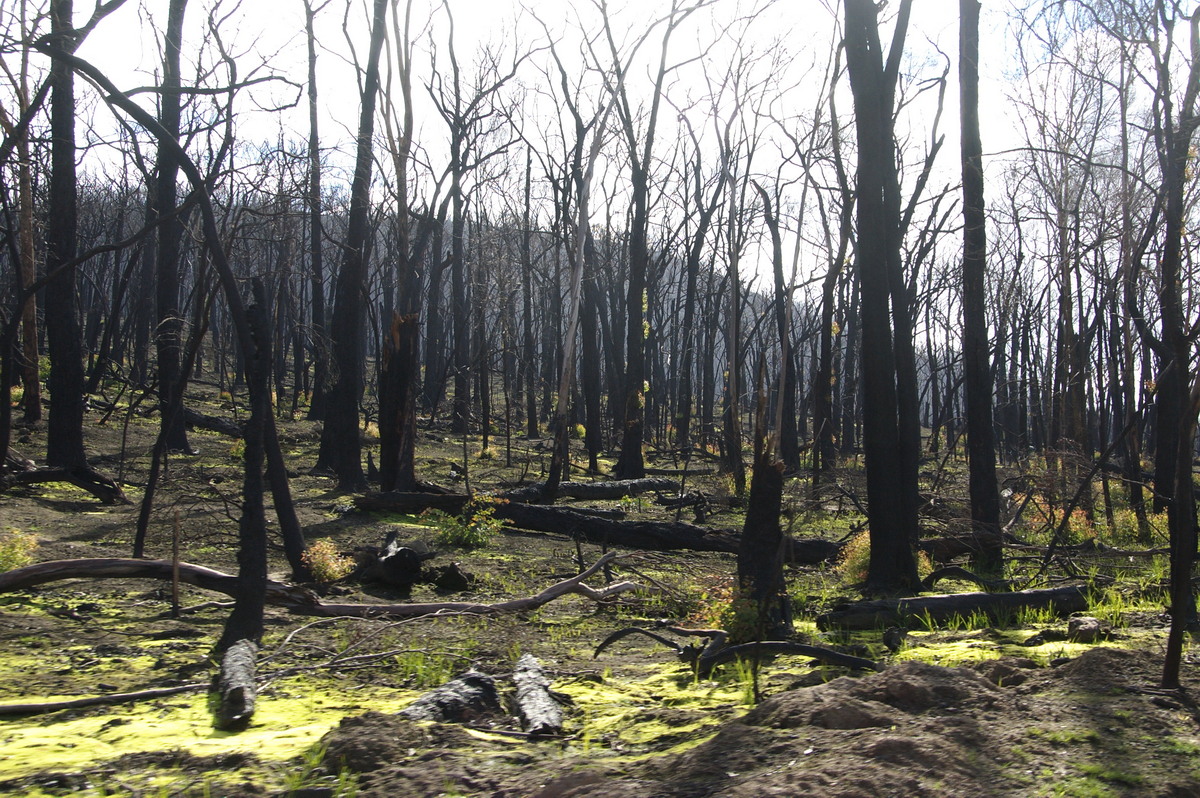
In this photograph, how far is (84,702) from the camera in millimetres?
4293

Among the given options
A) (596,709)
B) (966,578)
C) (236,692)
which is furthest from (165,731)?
(966,578)

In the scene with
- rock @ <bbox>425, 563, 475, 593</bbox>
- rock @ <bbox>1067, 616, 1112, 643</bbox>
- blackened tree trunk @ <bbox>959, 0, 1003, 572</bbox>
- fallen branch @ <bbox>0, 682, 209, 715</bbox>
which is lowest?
rock @ <bbox>425, 563, 475, 593</bbox>

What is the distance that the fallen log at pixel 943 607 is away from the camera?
685cm

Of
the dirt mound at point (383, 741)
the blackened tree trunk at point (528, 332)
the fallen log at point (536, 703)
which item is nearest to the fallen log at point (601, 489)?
the fallen log at point (536, 703)

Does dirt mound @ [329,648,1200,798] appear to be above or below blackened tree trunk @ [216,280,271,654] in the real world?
below

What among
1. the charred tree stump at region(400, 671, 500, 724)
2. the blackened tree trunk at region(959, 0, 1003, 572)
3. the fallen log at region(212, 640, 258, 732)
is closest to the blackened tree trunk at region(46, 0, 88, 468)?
the fallen log at region(212, 640, 258, 732)

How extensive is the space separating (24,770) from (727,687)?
11.1 ft

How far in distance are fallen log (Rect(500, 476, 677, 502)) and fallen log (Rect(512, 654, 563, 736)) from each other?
10.4 meters

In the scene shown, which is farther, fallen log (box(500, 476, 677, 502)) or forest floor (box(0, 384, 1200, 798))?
fallen log (box(500, 476, 677, 502))

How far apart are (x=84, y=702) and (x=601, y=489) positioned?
13173 mm

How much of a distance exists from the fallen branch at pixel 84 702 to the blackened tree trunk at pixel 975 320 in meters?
8.66

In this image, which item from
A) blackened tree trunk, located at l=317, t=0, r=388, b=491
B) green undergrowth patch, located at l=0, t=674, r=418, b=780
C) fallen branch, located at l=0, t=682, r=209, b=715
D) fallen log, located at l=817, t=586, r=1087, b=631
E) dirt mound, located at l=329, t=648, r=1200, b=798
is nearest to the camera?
dirt mound, located at l=329, t=648, r=1200, b=798

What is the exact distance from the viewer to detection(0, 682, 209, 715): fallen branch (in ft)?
13.5

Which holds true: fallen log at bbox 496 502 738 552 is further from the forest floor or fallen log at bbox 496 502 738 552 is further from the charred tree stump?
the charred tree stump
